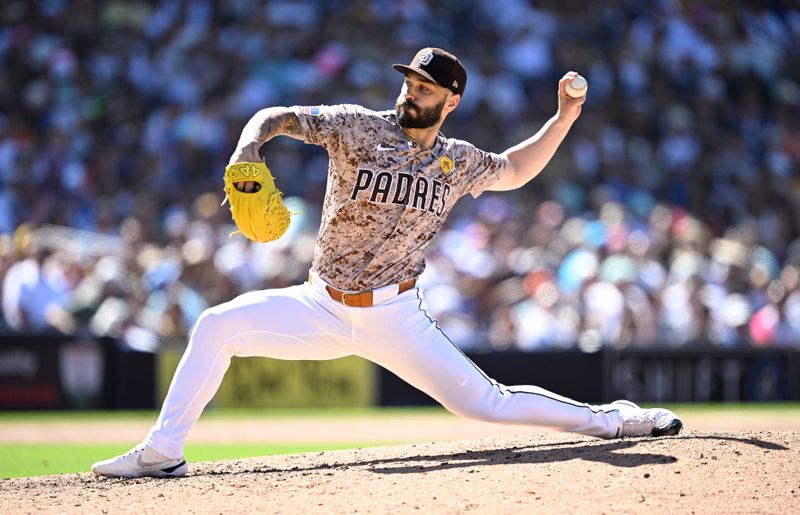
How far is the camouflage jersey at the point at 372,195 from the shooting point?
5.15m

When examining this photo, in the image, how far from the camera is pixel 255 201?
15.5 ft

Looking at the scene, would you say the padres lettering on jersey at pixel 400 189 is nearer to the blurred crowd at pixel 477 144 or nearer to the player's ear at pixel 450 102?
the player's ear at pixel 450 102

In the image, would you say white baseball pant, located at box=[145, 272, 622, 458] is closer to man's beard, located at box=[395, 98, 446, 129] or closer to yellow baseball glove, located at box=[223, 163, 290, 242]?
yellow baseball glove, located at box=[223, 163, 290, 242]

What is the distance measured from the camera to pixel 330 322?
206 inches

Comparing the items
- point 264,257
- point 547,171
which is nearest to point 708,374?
point 547,171

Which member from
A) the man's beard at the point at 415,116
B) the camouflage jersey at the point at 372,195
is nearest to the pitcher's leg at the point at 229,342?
the camouflage jersey at the point at 372,195

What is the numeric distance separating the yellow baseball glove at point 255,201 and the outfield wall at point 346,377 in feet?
22.3

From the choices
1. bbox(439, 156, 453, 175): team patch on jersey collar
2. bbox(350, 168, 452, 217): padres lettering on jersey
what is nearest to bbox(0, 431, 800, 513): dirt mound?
bbox(350, 168, 452, 217): padres lettering on jersey

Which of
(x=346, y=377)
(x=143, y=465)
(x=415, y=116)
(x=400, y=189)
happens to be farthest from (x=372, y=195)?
(x=346, y=377)

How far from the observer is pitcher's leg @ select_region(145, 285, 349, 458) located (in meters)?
5.09

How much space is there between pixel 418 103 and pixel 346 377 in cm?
709

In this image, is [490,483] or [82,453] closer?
[490,483]

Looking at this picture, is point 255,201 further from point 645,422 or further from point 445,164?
point 645,422

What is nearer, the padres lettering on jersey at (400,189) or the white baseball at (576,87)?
the padres lettering on jersey at (400,189)
